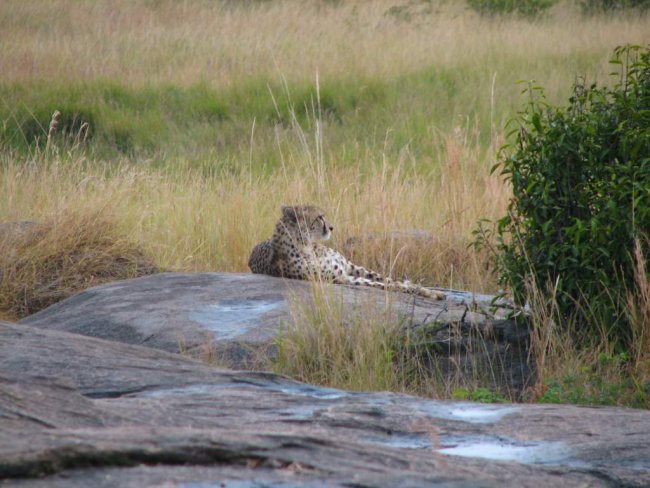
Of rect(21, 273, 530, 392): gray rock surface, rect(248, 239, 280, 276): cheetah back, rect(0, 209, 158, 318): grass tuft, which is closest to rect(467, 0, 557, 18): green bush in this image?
rect(0, 209, 158, 318): grass tuft

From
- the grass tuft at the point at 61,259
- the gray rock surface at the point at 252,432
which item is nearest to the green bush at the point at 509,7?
the grass tuft at the point at 61,259

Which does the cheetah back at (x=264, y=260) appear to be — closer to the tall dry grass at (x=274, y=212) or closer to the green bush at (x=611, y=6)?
the tall dry grass at (x=274, y=212)

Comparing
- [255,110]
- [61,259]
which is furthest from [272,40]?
[61,259]

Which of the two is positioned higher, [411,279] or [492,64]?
[492,64]

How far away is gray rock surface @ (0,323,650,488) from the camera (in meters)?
2.22

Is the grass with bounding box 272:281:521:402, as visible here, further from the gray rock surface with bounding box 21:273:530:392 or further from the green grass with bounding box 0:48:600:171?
the green grass with bounding box 0:48:600:171

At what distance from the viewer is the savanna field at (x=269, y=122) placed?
848cm

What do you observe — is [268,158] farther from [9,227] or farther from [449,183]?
[9,227]

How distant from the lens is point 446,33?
1873 centimetres

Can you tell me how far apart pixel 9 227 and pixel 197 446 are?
655cm

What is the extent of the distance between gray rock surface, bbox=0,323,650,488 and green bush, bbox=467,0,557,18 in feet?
62.0

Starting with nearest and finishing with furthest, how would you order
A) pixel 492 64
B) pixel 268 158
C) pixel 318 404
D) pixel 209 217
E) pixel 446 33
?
1. pixel 318 404
2. pixel 209 217
3. pixel 268 158
4. pixel 492 64
5. pixel 446 33

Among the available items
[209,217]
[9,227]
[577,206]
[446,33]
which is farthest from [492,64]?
[577,206]

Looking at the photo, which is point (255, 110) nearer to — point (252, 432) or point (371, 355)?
point (371, 355)
